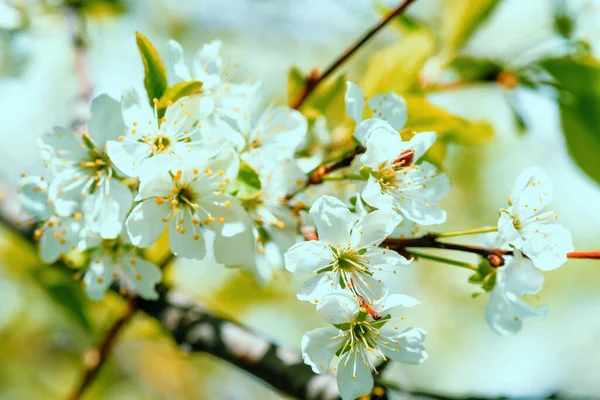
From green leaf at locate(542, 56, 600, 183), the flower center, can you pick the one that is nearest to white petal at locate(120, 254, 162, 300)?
the flower center

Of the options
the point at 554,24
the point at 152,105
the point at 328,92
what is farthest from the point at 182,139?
the point at 554,24

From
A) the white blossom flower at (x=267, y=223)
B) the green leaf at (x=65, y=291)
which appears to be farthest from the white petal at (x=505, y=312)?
the green leaf at (x=65, y=291)

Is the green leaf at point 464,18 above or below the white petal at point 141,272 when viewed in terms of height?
above

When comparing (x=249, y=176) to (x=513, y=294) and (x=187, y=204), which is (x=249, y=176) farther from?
(x=513, y=294)

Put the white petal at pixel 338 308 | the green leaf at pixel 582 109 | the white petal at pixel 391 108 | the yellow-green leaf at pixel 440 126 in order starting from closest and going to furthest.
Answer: the white petal at pixel 338 308, the white petal at pixel 391 108, the yellow-green leaf at pixel 440 126, the green leaf at pixel 582 109

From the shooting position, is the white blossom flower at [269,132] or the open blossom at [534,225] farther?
the white blossom flower at [269,132]

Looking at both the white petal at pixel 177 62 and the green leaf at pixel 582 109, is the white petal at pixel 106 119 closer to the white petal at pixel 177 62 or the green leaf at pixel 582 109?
the white petal at pixel 177 62
